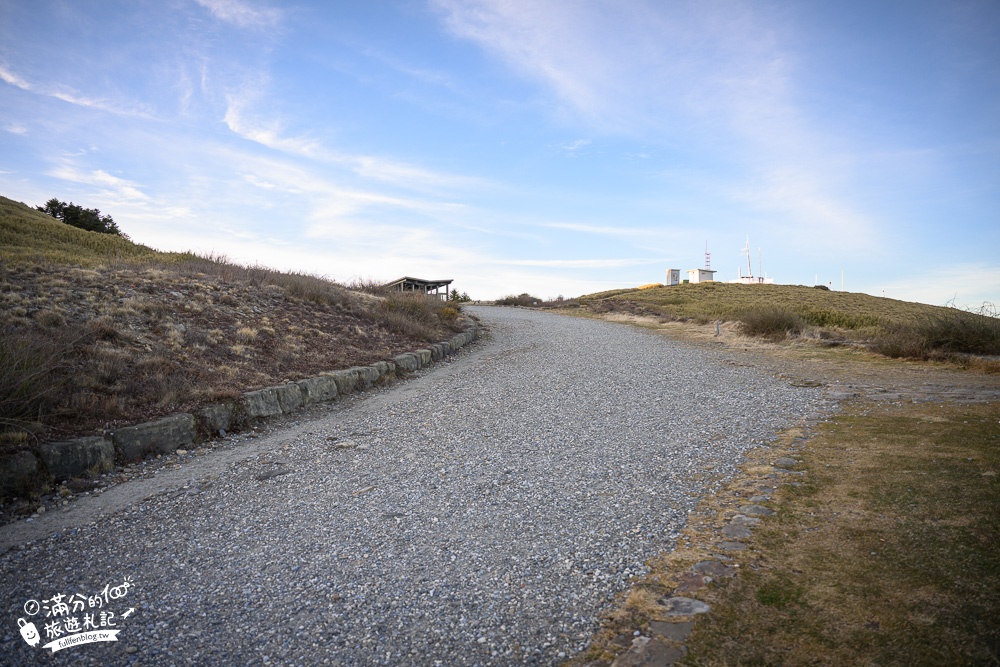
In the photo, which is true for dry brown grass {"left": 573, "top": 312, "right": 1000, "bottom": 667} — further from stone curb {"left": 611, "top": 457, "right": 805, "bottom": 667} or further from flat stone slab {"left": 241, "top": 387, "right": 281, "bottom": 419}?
flat stone slab {"left": 241, "top": 387, "right": 281, "bottom": 419}

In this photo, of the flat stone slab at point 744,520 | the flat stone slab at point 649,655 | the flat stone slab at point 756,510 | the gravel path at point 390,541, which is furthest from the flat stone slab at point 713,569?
the flat stone slab at point 756,510

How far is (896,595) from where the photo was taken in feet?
10.9

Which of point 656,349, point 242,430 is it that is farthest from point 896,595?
point 656,349

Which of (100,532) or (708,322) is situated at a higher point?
(708,322)

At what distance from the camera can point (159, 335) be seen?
9.73m

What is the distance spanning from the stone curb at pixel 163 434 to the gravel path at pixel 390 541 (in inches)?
26.4

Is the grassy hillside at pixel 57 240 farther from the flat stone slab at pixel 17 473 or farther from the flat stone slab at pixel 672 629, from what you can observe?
the flat stone slab at pixel 672 629

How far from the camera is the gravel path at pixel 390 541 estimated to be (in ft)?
10.8

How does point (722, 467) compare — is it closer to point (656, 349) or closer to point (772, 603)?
point (772, 603)

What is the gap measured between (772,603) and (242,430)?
751 cm

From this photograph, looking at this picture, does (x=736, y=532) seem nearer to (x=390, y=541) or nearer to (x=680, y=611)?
(x=680, y=611)

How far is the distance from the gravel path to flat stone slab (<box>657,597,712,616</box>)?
390 millimetres

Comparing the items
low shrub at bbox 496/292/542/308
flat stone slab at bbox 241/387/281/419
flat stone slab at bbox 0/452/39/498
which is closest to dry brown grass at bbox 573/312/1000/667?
flat stone slab at bbox 0/452/39/498

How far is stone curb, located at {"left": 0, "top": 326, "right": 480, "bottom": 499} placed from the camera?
5.55 m
